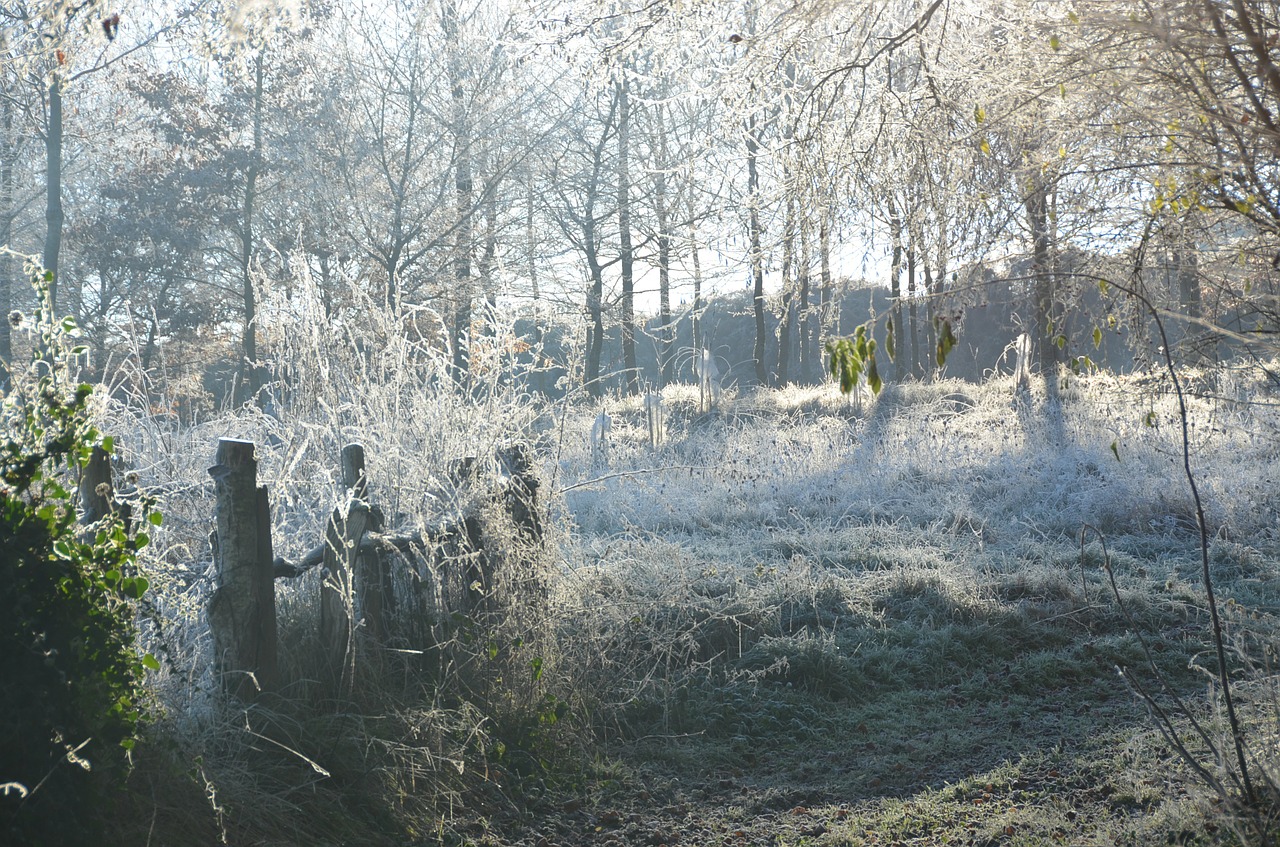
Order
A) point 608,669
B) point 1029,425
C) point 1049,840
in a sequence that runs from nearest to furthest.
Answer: point 1049,840 < point 608,669 < point 1029,425

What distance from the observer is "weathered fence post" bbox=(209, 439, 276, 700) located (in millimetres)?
3453

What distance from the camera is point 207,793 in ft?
9.74

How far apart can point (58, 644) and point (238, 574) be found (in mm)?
981

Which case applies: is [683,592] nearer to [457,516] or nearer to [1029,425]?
[457,516]

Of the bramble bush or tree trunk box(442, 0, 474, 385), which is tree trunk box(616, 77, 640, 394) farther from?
the bramble bush

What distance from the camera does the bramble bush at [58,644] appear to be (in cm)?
238

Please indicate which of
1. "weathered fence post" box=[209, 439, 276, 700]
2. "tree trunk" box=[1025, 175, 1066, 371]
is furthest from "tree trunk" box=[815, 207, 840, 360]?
"weathered fence post" box=[209, 439, 276, 700]

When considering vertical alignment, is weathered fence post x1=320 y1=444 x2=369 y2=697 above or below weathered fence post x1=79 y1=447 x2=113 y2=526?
below

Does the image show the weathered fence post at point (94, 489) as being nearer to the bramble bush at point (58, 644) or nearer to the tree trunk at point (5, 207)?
the bramble bush at point (58, 644)

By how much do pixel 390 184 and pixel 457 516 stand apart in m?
14.4

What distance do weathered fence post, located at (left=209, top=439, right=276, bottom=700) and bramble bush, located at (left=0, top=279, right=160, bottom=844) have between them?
637 mm

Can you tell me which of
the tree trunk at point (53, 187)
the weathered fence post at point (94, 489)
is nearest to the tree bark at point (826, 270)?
the weathered fence post at point (94, 489)

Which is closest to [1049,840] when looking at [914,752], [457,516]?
[914,752]

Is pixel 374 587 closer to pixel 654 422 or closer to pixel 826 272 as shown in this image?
pixel 826 272
